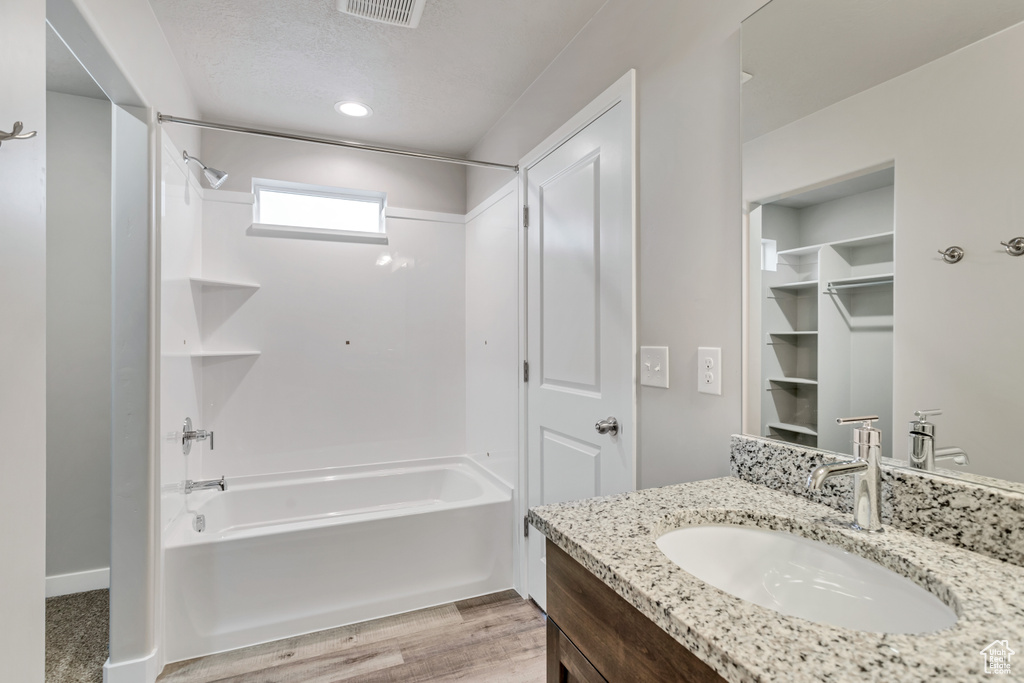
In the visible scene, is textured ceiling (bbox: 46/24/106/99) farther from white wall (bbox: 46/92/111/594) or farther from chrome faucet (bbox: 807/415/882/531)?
chrome faucet (bbox: 807/415/882/531)

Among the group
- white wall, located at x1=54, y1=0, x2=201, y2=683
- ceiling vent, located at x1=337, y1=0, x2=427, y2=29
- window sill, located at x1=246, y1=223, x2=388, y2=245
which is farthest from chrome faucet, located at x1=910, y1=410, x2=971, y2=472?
window sill, located at x1=246, y1=223, x2=388, y2=245

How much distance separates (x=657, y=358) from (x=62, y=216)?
9.49 feet

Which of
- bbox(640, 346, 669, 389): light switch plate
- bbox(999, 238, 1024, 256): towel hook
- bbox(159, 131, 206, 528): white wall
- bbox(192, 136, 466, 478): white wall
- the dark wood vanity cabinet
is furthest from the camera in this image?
bbox(192, 136, 466, 478): white wall

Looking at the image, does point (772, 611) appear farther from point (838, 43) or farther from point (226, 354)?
point (226, 354)

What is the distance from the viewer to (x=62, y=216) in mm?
2398

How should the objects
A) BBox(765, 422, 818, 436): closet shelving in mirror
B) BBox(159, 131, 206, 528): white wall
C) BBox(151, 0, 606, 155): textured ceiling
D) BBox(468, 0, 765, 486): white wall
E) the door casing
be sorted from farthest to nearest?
BBox(159, 131, 206, 528): white wall, BBox(151, 0, 606, 155): textured ceiling, the door casing, BBox(468, 0, 765, 486): white wall, BBox(765, 422, 818, 436): closet shelving in mirror

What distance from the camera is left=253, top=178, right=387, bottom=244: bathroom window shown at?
9.25ft

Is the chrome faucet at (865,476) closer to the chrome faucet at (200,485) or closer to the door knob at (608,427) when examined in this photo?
the door knob at (608,427)

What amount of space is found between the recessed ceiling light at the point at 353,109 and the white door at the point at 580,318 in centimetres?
96

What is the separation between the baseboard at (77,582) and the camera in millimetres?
2410

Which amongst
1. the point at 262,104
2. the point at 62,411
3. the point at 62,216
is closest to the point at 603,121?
the point at 262,104

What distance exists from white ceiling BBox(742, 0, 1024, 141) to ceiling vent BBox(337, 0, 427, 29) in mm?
1127

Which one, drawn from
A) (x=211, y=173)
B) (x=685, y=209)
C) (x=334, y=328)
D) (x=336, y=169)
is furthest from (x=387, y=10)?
(x=334, y=328)

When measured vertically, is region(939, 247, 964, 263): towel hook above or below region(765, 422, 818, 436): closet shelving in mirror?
above
